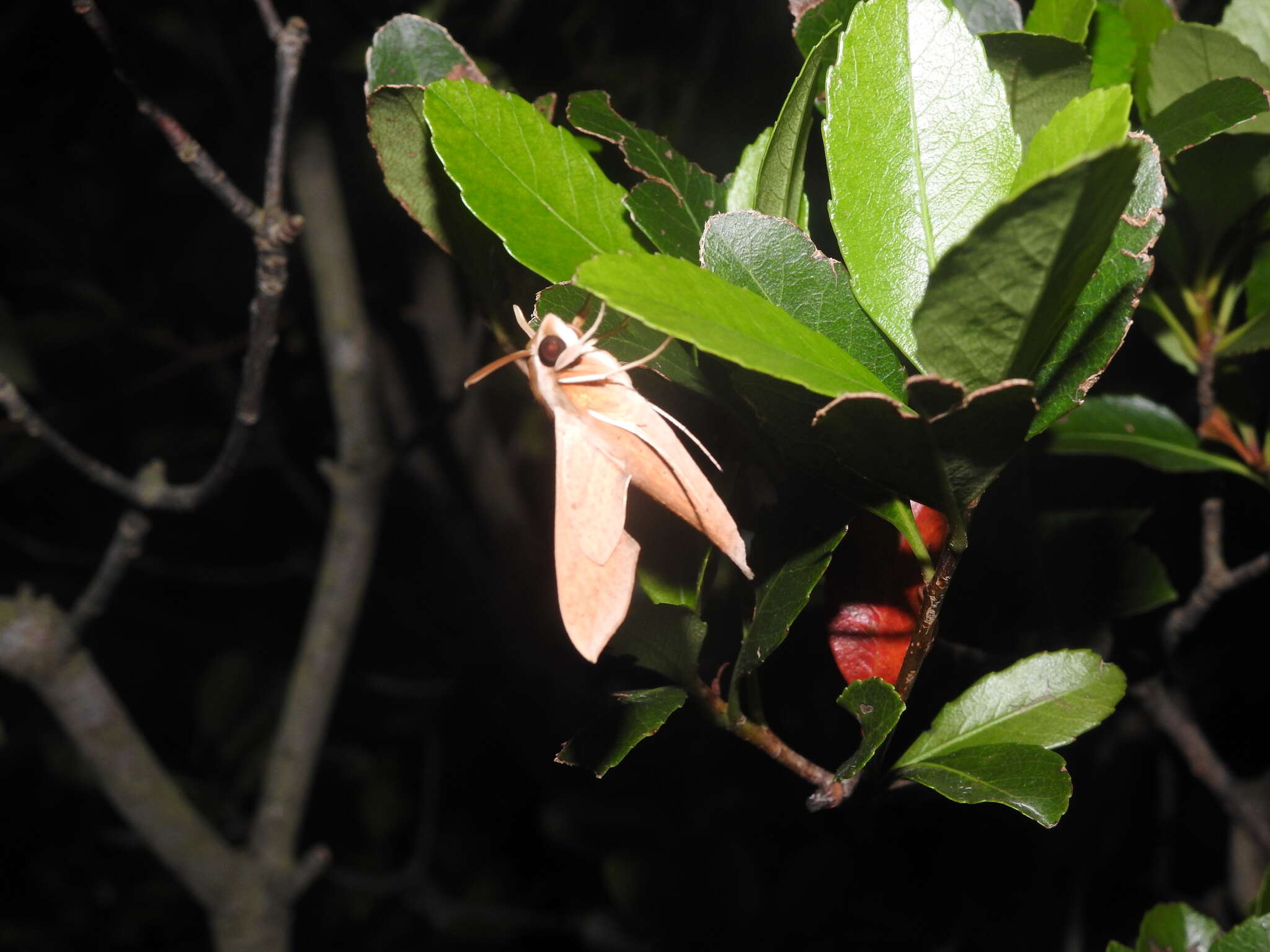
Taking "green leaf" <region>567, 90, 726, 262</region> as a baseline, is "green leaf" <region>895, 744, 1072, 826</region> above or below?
below

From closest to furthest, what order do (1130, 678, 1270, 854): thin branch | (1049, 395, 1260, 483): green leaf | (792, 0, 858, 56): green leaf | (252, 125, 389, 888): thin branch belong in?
(792, 0, 858, 56): green leaf, (1049, 395, 1260, 483): green leaf, (1130, 678, 1270, 854): thin branch, (252, 125, 389, 888): thin branch

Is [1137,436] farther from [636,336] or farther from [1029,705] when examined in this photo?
[636,336]

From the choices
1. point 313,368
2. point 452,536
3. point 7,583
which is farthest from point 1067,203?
point 7,583

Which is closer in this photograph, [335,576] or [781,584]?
[781,584]

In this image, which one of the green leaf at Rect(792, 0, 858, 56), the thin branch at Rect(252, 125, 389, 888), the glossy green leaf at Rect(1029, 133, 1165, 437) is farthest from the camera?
the thin branch at Rect(252, 125, 389, 888)

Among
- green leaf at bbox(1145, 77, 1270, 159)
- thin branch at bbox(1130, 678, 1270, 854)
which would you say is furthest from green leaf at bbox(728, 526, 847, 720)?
thin branch at bbox(1130, 678, 1270, 854)

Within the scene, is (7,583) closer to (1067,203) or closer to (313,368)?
(313,368)

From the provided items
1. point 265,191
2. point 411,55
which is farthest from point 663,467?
point 265,191

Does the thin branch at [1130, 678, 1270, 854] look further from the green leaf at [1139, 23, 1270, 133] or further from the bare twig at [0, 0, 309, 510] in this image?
the bare twig at [0, 0, 309, 510]
